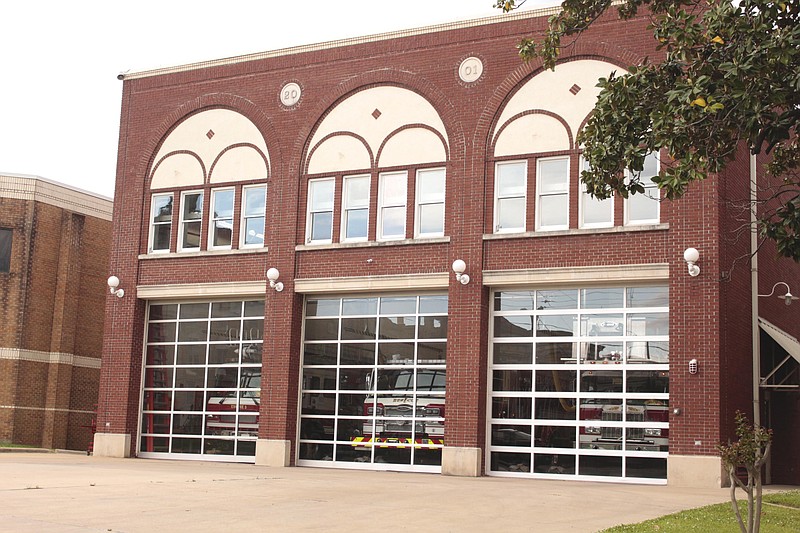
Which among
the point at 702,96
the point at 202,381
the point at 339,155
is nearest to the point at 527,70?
the point at 339,155

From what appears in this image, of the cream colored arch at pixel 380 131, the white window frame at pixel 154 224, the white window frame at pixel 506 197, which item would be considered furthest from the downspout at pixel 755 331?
the white window frame at pixel 154 224

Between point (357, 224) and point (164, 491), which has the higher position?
point (357, 224)

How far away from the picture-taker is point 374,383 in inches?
1005

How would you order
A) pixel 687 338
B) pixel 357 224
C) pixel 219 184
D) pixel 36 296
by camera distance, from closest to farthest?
pixel 687 338, pixel 357 224, pixel 219 184, pixel 36 296

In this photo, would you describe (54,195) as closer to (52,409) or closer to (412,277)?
(52,409)

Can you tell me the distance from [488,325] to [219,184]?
8.80 m

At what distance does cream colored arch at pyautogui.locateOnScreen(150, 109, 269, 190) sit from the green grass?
53.3ft

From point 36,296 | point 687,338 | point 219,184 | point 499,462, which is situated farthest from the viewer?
point 36,296

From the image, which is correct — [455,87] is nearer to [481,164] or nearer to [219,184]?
[481,164]

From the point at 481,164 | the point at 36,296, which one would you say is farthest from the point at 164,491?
the point at 36,296

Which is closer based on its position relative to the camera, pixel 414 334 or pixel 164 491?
pixel 164 491

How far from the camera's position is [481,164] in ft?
80.5

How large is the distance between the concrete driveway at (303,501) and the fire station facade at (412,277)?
2470mm

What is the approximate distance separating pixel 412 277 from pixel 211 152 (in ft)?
24.1
